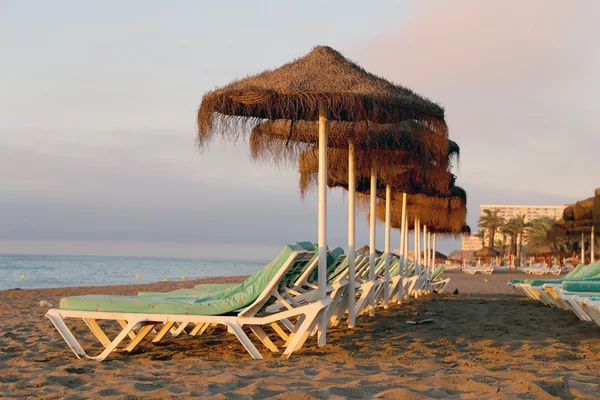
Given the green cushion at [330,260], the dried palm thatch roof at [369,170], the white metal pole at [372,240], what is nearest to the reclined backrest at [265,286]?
the green cushion at [330,260]

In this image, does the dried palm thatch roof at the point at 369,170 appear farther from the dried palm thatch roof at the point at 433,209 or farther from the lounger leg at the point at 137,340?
the dried palm thatch roof at the point at 433,209

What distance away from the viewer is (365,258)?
934cm

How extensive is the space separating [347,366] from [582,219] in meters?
25.0

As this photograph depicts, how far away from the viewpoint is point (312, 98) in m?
5.55

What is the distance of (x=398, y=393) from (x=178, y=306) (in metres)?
2.07

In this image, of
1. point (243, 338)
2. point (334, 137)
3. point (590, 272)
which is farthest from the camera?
point (590, 272)

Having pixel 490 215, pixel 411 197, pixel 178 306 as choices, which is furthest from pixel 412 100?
pixel 490 215

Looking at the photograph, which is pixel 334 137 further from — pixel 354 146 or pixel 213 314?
pixel 213 314

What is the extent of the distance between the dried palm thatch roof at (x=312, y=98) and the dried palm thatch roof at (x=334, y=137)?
0.42 m

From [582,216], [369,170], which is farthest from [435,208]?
[582,216]

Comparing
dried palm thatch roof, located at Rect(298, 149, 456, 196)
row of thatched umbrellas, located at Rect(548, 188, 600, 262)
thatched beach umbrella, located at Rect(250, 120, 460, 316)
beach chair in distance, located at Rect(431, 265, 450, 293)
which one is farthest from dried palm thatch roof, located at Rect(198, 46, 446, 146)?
row of thatched umbrellas, located at Rect(548, 188, 600, 262)

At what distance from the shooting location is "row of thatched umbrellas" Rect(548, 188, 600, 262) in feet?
82.4

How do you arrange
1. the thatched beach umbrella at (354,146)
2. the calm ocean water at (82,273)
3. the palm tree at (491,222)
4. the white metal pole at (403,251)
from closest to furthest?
the thatched beach umbrella at (354,146)
the white metal pole at (403,251)
the calm ocean water at (82,273)
the palm tree at (491,222)

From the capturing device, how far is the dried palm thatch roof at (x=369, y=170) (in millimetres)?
8383
